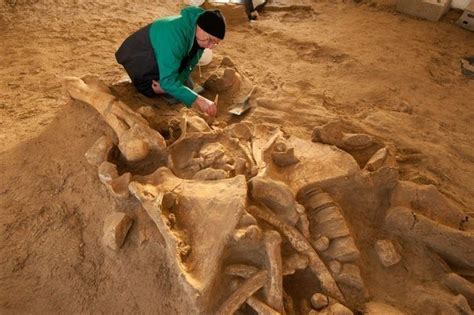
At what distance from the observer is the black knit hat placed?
10.0 feet

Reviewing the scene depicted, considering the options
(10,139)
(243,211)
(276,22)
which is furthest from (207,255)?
(276,22)

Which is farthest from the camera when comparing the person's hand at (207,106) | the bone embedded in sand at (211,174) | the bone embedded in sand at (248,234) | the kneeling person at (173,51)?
the person's hand at (207,106)

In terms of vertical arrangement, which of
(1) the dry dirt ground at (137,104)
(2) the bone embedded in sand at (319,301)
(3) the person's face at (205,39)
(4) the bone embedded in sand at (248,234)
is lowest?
(1) the dry dirt ground at (137,104)

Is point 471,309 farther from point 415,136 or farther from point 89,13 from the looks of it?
point 89,13

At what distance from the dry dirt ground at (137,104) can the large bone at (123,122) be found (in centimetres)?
12

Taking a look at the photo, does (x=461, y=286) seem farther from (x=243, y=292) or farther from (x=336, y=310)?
(x=243, y=292)

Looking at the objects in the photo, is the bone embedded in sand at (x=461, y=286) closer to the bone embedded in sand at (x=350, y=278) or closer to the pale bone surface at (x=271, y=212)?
the pale bone surface at (x=271, y=212)

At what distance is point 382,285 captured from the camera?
225cm

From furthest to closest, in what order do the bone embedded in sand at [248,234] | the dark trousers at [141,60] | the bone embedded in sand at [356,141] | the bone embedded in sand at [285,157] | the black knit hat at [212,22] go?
the dark trousers at [141,60], the black knit hat at [212,22], the bone embedded in sand at [356,141], the bone embedded in sand at [285,157], the bone embedded in sand at [248,234]

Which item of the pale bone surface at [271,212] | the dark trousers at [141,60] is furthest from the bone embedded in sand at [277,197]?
the dark trousers at [141,60]

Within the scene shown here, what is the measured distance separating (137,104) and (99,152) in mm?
1078

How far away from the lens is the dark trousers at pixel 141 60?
3.51 metres

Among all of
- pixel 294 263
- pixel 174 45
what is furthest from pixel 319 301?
pixel 174 45

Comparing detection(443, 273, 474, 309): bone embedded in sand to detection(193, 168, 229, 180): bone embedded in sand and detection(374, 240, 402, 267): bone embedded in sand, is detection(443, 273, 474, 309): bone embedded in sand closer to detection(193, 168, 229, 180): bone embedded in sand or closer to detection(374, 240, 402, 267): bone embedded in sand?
detection(374, 240, 402, 267): bone embedded in sand
